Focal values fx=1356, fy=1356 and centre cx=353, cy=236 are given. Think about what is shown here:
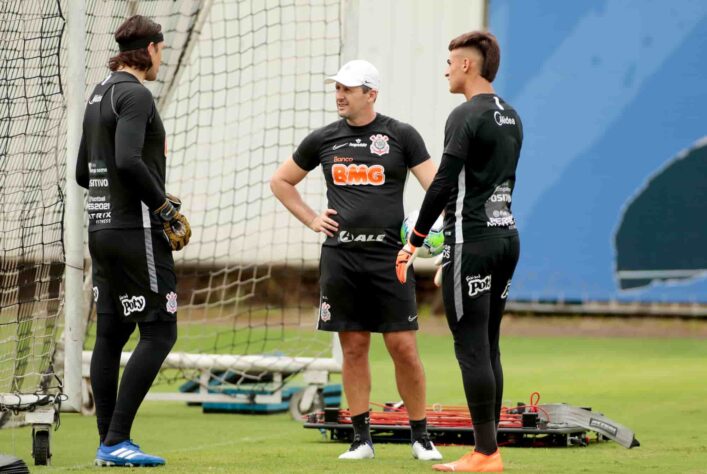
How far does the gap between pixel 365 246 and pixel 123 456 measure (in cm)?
163

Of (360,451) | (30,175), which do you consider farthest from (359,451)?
(30,175)

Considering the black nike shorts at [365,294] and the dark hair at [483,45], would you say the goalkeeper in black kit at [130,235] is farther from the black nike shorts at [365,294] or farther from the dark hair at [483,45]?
the dark hair at [483,45]

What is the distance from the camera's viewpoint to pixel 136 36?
6.44 m

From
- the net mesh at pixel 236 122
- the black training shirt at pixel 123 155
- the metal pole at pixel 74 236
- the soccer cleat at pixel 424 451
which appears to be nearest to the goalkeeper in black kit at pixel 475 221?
the soccer cleat at pixel 424 451

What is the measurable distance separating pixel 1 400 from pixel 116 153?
5.05 ft

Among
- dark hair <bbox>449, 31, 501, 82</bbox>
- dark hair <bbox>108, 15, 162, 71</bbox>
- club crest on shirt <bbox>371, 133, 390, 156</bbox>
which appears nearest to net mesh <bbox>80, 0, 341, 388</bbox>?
dark hair <bbox>108, 15, 162, 71</bbox>

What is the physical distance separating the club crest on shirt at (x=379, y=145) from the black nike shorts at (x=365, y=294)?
0.51 m

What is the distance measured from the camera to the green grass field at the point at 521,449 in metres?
6.64

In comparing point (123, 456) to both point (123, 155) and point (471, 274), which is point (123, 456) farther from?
point (471, 274)

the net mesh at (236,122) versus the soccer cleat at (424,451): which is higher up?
the net mesh at (236,122)

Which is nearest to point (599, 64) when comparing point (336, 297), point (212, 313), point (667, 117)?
point (667, 117)

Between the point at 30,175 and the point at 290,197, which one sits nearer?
the point at 290,197

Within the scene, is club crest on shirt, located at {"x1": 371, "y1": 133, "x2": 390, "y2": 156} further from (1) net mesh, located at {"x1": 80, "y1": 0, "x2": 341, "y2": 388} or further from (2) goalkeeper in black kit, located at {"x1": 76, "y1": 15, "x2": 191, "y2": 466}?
(1) net mesh, located at {"x1": 80, "y1": 0, "x2": 341, "y2": 388}

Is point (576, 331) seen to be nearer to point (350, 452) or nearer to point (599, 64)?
point (599, 64)
